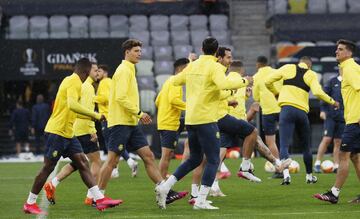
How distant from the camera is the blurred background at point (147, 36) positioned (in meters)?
30.3

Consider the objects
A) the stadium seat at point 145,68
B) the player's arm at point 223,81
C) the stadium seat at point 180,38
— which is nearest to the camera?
the player's arm at point 223,81

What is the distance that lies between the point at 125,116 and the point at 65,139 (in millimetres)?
847

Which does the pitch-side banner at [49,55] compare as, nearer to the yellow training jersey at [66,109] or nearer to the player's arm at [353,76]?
the yellow training jersey at [66,109]

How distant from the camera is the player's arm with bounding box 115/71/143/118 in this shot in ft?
43.0

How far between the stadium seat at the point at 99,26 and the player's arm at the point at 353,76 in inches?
816

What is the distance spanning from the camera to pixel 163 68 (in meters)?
32.1

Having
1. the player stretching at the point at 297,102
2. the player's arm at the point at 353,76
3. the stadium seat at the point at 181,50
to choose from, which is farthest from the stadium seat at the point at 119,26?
the player's arm at the point at 353,76

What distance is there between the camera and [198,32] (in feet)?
111

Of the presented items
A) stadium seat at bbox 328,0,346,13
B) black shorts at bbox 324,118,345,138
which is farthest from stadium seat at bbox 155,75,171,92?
black shorts at bbox 324,118,345,138

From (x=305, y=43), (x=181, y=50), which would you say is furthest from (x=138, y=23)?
(x=305, y=43)

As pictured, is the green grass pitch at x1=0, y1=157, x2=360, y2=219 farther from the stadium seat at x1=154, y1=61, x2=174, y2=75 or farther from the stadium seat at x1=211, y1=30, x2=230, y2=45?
the stadium seat at x1=211, y1=30, x2=230, y2=45

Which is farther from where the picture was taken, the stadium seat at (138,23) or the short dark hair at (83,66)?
the stadium seat at (138,23)

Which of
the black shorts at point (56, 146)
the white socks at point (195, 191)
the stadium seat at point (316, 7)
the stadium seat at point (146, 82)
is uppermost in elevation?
the stadium seat at point (316, 7)

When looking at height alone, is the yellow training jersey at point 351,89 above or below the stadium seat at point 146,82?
above
